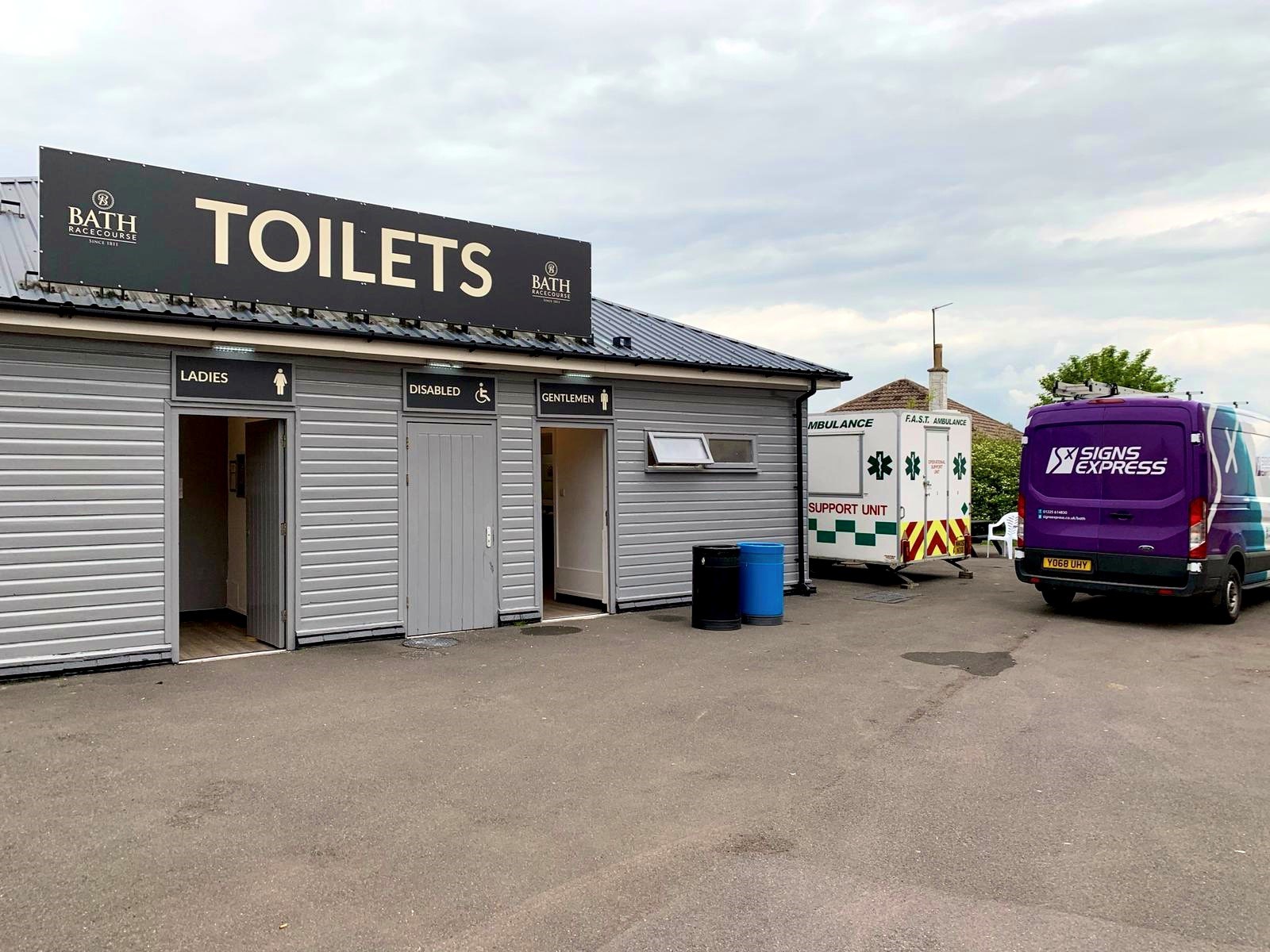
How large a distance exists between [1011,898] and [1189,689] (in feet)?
16.3

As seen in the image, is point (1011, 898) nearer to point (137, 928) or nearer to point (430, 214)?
point (137, 928)

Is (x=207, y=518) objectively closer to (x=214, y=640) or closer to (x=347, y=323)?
(x=214, y=640)

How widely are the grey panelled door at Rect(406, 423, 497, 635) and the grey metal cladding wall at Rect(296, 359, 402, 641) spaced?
0.73ft

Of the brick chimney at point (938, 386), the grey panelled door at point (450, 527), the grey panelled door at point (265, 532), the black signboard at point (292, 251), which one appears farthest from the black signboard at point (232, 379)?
the brick chimney at point (938, 386)

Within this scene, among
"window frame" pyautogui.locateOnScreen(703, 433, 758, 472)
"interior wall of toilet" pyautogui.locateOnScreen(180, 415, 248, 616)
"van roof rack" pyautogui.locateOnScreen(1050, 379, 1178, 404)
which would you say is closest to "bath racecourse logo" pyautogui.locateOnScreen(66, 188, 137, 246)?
"interior wall of toilet" pyautogui.locateOnScreen(180, 415, 248, 616)

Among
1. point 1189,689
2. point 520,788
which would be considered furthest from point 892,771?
point 1189,689

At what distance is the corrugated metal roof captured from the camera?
8305 millimetres

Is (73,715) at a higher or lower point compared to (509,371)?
lower

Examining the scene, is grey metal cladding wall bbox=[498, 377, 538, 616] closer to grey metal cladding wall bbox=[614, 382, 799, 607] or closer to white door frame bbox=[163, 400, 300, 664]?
grey metal cladding wall bbox=[614, 382, 799, 607]

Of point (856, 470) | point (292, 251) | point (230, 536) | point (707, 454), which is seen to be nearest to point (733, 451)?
point (707, 454)

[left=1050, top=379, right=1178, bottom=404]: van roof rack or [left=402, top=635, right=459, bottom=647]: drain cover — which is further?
[left=1050, top=379, right=1178, bottom=404]: van roof rack

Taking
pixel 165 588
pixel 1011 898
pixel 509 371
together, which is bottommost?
pixel 1011 898

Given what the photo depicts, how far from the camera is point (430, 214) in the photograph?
412 inches

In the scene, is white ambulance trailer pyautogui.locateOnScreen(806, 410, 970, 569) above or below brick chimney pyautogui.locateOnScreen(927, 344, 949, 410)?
below
